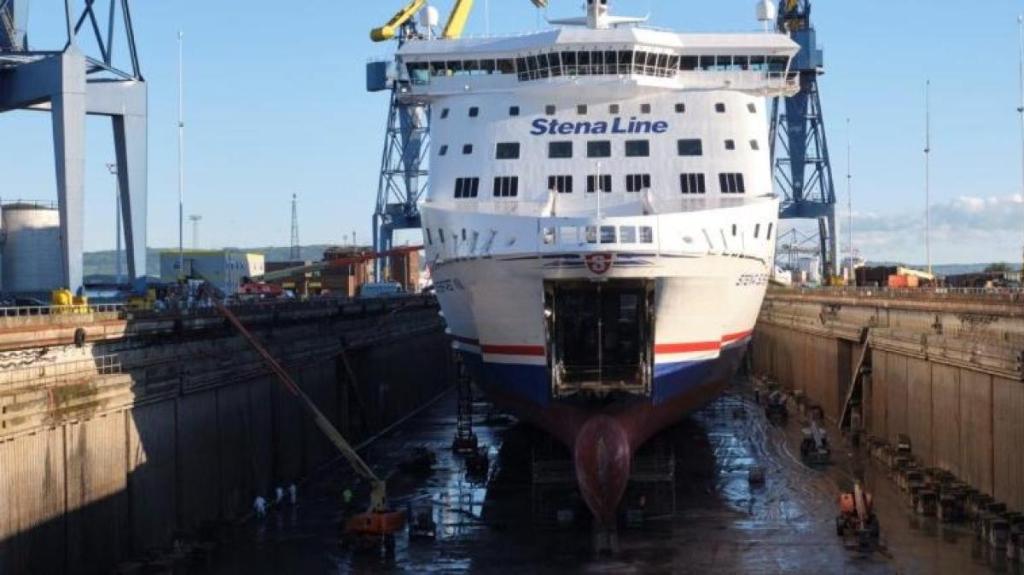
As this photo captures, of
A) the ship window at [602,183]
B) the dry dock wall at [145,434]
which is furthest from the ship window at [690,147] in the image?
the dry dock wall at [145,434]

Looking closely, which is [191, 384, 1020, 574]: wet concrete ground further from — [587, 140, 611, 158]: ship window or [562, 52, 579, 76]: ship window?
[562, 52, 579, 76]: ship window

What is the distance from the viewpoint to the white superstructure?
3303cm

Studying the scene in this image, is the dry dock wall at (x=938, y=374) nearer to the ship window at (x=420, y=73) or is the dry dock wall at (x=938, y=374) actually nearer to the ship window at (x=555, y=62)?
the ship window at (x=555, y=62)

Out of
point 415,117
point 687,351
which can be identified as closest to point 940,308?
point 687,351

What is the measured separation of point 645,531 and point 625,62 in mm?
15693

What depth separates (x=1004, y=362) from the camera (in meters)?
30.6

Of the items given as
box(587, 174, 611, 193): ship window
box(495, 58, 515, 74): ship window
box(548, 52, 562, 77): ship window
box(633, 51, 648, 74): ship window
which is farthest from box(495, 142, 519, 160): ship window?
box(633, 51, 648, 74): ship window

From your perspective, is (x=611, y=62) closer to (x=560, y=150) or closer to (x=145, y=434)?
(x=560, y=150)

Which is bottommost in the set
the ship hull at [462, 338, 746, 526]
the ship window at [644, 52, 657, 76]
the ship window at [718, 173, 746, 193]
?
the ship hull at [462, 338, 746, 526]

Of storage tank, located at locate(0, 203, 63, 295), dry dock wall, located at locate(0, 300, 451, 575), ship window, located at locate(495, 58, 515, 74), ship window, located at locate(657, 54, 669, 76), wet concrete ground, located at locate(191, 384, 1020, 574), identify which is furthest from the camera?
storage tank, located at locate(0, 203, 63, 295)

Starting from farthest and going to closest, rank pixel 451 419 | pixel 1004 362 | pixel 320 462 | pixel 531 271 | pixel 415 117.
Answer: pixel 415 117 → pixel 451 419 → pixel 320 462 → pixel 531 271 → pixel 1004 362

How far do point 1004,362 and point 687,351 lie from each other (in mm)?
7925

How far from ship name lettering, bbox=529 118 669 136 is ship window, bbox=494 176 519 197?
1.77m

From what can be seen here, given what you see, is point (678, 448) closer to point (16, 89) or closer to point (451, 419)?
point (451, 419)
